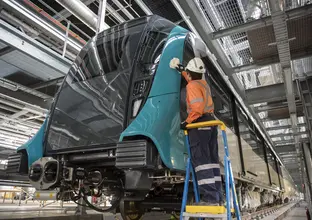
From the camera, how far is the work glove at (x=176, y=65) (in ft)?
8.34

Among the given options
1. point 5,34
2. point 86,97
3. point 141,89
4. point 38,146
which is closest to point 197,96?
point 141,89

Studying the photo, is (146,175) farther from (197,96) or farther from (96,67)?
(96,67)

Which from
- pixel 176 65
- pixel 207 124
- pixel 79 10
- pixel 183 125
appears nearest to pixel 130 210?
pixel 183 125

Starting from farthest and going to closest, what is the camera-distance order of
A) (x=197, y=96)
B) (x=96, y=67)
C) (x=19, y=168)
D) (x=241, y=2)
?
(x=241, y=2)
(x=96, y=67)
(x=19, y=168)
(x=197, y=96)

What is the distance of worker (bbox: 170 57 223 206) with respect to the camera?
215 centimetres

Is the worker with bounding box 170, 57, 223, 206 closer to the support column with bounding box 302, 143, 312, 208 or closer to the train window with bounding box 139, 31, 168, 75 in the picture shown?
the train window with bounding box 139, 31, 168, 75

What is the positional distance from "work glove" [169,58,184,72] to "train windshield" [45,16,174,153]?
1.02 feet

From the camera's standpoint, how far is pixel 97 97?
271 cm

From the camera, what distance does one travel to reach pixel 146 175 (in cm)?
210

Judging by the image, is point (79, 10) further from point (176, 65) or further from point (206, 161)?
point (206, 161)

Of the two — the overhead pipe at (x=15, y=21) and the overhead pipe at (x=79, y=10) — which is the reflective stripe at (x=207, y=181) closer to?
the overhead pipe at (x=79, y=10)

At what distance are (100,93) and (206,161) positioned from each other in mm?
1386

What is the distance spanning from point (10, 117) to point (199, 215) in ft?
36.3

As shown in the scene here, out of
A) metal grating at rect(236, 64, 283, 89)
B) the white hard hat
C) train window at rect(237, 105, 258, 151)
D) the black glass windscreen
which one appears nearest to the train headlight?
the black glass windscreen
